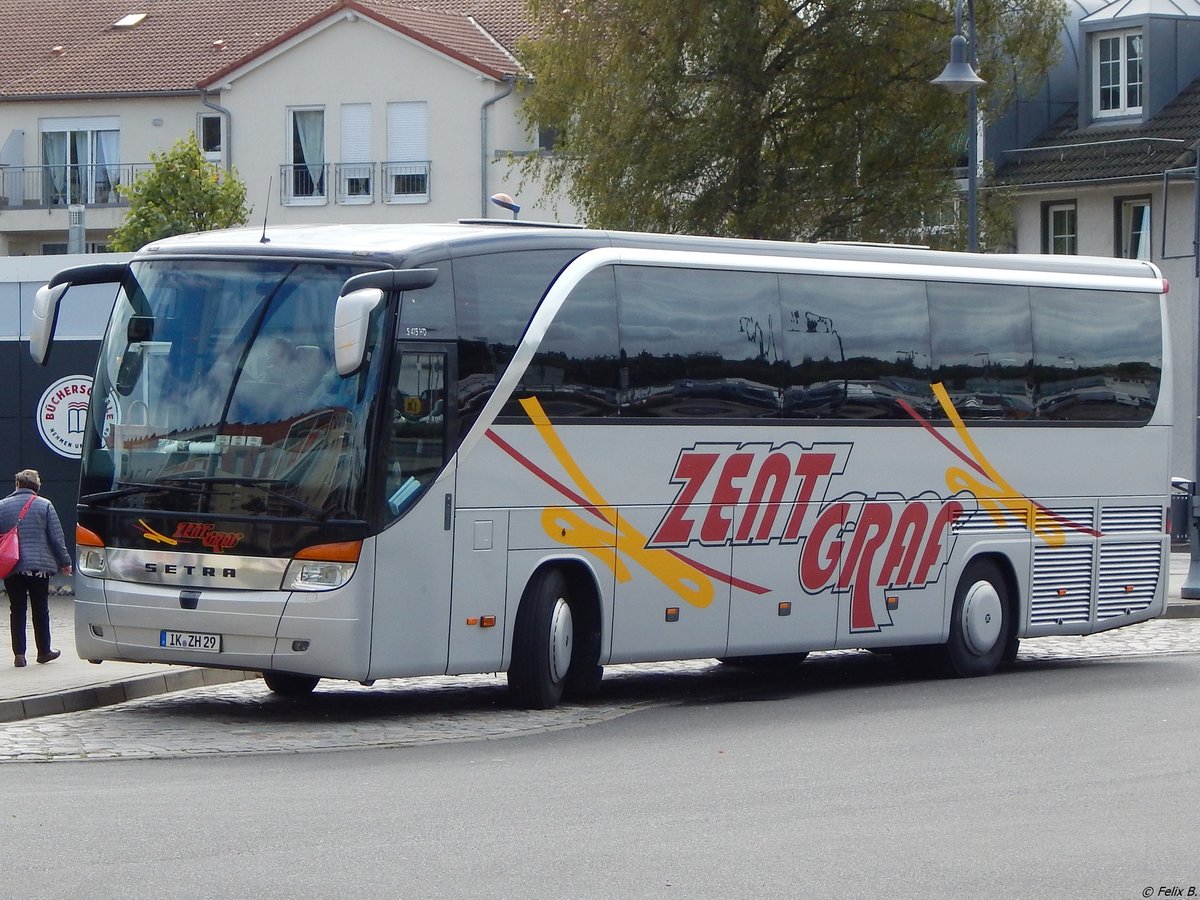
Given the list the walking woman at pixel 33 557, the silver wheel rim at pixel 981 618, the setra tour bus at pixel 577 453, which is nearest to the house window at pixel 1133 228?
the setra tour bus at pixel 577 453

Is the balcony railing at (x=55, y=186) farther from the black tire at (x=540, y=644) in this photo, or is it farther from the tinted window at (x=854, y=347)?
the black tire at (x=540, y=644)

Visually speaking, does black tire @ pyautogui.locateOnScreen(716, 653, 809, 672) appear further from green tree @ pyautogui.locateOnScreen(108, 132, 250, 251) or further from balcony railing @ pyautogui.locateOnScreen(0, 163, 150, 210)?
balcony railing @ pyautogui.locateOnScreen(0, 163, 150, 210)

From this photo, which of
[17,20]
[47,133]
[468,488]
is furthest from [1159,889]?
[17,20]

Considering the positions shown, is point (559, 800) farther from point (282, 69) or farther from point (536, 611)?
point (282, 69)

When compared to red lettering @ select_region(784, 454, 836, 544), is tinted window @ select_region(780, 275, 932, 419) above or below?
above

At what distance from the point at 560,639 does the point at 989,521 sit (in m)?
4.81

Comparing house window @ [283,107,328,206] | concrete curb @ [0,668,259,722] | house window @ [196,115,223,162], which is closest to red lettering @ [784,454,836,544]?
concrete curb @ [0,668,259,722]

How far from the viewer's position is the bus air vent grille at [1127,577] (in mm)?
Answer: 18969

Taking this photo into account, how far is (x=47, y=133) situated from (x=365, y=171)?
33.4 feet

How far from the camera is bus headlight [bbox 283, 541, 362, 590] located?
44.2 ft

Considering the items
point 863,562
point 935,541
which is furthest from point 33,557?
point 935,541

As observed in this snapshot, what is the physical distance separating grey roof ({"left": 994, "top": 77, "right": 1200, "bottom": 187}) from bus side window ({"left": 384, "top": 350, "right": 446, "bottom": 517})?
28.8 metres

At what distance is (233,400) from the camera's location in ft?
45.0

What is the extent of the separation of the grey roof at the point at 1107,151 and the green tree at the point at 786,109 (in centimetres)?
541
